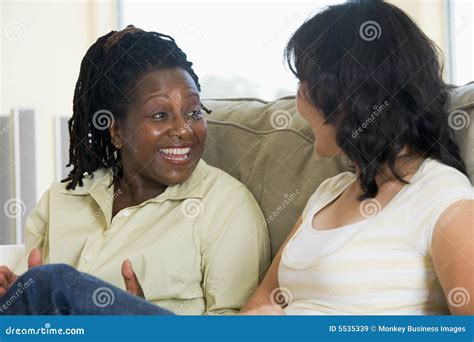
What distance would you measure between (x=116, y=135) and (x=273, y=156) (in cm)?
30

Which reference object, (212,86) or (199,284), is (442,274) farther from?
(212,86)

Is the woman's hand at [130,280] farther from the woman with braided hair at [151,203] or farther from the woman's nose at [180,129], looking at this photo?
the woman's nose at [180,129]

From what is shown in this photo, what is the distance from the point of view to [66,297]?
120cm

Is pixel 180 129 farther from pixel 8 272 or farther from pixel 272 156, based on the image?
pixel 8 272

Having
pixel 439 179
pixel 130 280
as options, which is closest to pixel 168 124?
pixel 130 280

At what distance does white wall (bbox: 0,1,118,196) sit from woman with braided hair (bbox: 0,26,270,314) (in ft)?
3.62

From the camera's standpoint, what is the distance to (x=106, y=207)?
1.50 metres

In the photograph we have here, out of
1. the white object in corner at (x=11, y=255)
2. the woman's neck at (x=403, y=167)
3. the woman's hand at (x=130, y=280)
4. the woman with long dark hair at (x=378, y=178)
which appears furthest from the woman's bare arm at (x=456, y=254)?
the white object in corner at (x=11, y=255)

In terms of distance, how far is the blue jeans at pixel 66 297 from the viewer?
1144mm

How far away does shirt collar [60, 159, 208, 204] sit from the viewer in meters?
1.45

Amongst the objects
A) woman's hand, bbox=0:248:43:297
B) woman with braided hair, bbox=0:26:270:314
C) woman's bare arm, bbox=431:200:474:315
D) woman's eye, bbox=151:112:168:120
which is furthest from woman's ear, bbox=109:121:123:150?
woman's bare arm, bbox=431:200:474:315

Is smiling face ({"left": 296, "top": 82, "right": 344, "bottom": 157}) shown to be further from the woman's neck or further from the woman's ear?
the woman's ear

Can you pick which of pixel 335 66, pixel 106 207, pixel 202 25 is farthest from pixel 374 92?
pixel 202 25
